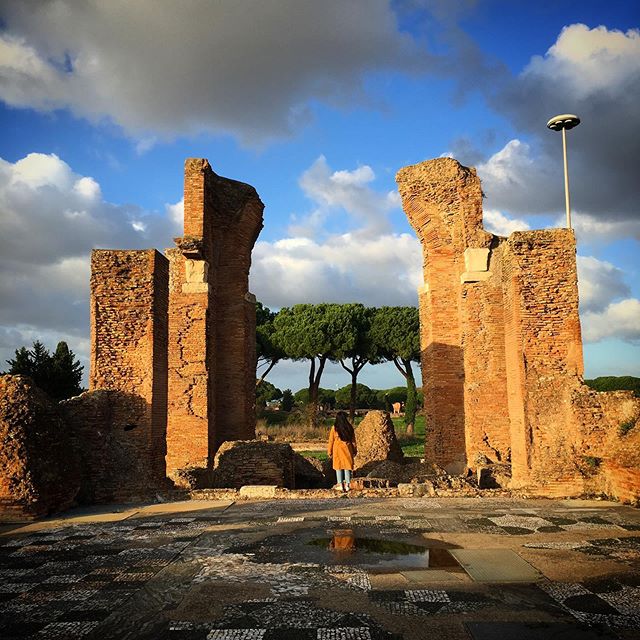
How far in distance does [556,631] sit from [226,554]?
3073 millimetres

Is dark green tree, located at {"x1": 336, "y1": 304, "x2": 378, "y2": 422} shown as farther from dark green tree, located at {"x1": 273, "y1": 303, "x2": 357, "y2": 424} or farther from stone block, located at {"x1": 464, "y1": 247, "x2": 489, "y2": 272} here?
stone block, located at {"x1": 464, "y1": 247, "x2": 489, "y2": 272}

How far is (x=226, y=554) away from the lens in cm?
548

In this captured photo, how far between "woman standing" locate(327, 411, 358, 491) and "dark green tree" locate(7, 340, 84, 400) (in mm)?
18094

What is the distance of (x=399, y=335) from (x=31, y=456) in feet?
112

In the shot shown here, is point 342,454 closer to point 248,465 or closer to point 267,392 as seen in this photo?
point 248,465

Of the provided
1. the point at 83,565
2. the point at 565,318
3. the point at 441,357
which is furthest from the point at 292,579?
the point at 441,357

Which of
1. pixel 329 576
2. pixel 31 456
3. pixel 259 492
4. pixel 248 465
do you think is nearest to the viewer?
pixel 329 576

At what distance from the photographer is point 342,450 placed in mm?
10375

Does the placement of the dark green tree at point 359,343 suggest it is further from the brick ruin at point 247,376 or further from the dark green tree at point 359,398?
the brick ruin at point 247,376

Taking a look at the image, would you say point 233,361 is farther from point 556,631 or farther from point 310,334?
point 310,334

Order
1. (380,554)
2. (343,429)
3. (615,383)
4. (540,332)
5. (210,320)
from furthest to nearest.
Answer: (615,383)
(210,320)
(343,429)
(540,332)
(380,554)

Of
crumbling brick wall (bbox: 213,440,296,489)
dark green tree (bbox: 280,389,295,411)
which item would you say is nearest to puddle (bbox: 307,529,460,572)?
crumbling brick wall (bbox: 213,440,296,489)

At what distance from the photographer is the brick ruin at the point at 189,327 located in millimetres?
10430

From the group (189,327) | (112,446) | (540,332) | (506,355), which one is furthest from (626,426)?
(189,327)
